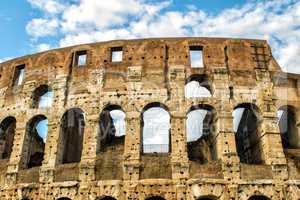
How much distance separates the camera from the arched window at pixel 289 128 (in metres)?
15.0

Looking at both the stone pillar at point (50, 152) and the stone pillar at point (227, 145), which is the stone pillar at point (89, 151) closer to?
the stone pillar at point (50, 152)

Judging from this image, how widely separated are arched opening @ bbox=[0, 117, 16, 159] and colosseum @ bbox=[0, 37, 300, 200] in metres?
0.07

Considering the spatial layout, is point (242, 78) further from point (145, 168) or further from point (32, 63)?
point (32, 63)

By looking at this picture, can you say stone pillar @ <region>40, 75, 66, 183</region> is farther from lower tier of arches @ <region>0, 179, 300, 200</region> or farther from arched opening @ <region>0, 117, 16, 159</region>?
arched opening @ <region>0, 117, 16, 159</region>

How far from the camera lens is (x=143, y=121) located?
14.2 metres

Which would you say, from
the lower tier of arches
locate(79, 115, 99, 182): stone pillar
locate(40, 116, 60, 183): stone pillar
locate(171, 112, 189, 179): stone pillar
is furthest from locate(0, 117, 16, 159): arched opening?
locate(171, 112, 189, 179): stone pillar

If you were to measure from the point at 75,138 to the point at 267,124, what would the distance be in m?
10.1

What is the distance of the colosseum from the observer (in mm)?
12656

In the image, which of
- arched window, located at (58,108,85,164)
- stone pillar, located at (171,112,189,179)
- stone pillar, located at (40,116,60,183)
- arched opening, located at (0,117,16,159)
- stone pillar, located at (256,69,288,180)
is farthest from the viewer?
arched opening, located at (0,117,16,159)

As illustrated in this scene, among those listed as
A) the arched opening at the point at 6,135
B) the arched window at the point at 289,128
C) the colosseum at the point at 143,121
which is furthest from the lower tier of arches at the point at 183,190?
the arched opening at the point at 6,135

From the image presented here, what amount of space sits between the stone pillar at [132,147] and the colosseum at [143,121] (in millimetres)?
41

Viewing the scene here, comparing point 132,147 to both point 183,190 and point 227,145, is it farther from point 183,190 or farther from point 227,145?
point 227,145

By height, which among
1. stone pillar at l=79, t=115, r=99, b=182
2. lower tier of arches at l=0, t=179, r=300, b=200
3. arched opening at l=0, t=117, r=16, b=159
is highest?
arched opening at l=0, t=117, r=16, b=159

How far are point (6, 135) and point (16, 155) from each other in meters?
3.03
